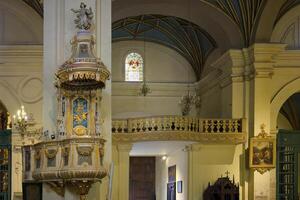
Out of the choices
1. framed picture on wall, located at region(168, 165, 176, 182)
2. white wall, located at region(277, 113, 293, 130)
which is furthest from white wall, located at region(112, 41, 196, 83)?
white wall, located at region(277, 113, 293, 130)

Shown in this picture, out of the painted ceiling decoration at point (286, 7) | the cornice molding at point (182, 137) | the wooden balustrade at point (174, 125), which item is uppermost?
the painted ceiling decoration at point (286, 7)

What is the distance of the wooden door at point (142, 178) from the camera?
2964cm

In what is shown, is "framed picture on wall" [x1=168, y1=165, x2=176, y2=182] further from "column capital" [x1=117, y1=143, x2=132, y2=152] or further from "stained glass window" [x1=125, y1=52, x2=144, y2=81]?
"column capital" [x1=117, y1=143, x2=132, y2=152]

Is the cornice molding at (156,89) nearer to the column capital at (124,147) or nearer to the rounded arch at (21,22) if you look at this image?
the column capital at (124,147)

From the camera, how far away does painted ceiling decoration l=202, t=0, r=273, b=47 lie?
20266 millimetres

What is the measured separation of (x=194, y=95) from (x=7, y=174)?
9120mm

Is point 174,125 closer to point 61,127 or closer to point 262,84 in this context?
point 262,84

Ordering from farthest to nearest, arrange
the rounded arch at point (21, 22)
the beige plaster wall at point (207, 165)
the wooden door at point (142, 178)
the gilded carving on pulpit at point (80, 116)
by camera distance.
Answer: the wooden door at point (142, 178) < the beige plaster wall at point (207, 165) < the rounded arch at point (21, 22) < the gilded carving on pulpit at point (80, 116)

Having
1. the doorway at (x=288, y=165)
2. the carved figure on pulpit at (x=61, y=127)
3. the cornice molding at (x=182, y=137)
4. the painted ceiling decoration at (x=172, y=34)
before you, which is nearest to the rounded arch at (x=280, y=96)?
the doorway at (x=288, y=165)

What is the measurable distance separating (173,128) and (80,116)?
393 inches

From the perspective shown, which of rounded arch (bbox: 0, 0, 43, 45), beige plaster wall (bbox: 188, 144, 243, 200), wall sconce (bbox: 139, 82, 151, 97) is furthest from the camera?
wall sconce (bbox: 139, 82, 151, 97)

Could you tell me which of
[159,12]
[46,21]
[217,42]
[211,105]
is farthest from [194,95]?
[46,21]

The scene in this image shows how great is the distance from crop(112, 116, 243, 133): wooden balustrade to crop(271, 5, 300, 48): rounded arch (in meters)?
3.08

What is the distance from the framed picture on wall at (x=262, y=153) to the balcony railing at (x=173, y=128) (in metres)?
0.73
